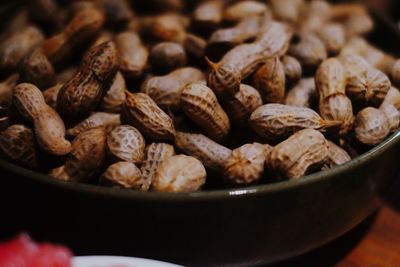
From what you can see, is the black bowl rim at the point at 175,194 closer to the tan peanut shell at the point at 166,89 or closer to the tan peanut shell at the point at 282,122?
the tan peanut shell at the point at 282,122

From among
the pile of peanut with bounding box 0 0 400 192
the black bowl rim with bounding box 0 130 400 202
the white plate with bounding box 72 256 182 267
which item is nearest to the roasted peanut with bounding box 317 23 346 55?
the pile of peanut with bounding box 0 0 400 192

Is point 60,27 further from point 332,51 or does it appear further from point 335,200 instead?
point 335,200

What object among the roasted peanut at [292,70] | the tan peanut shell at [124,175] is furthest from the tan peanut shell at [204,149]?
the roasted peanut at [292,70]

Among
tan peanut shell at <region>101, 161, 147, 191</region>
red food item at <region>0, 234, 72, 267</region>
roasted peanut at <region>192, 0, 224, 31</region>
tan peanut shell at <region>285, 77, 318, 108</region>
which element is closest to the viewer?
red food item at <region>0, 234, 72, 267</region>

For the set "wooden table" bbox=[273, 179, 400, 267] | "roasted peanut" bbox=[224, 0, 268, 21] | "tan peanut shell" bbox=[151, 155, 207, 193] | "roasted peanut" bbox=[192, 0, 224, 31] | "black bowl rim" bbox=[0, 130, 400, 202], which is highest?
"roasted peanut" bbox=[192, 0, 224, 31]

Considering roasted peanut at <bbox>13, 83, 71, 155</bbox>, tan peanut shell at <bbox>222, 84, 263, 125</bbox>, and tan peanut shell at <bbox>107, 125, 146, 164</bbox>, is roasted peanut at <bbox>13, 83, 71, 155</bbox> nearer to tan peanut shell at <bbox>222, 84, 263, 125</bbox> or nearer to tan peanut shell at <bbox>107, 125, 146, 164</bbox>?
tan peanut shell at <bbox>107, 125, 146, 164</bbox>

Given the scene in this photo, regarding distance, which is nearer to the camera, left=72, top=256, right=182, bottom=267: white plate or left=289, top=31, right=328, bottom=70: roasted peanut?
left=72, top=256, right=182, bottom=267: white plate
